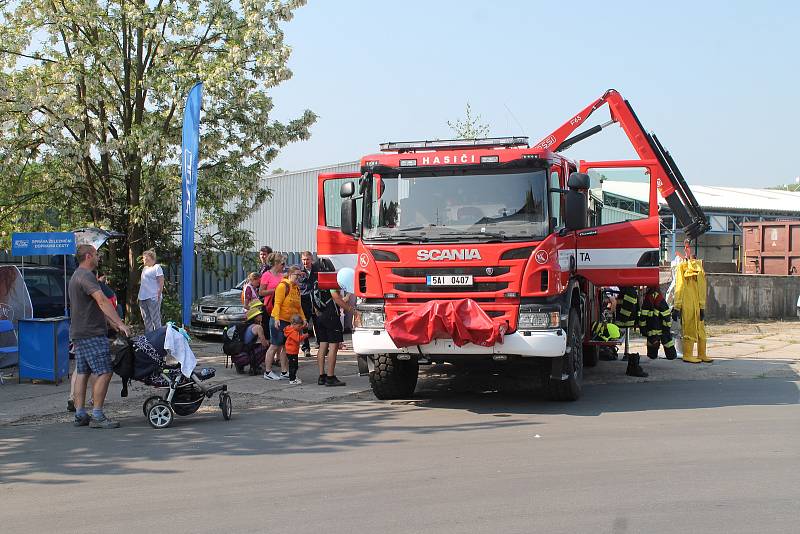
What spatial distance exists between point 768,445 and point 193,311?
13233 mm

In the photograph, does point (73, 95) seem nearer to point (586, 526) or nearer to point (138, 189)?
point (138, 189)

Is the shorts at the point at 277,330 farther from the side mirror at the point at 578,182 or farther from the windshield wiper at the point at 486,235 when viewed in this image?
the side mirror at the point at 578,182

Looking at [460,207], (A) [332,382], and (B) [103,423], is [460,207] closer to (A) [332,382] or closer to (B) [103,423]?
(A) [332,382]

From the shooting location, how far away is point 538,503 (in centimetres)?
614

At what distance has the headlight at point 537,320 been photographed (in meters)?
9.76

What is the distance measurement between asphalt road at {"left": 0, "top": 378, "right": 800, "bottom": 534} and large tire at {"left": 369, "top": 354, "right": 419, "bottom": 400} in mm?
333

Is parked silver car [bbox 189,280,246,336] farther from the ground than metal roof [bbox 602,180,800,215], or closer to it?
closer to it

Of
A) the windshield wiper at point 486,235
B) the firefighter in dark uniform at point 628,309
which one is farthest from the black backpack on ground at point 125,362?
the firefighter in dark uniform at point 628,309

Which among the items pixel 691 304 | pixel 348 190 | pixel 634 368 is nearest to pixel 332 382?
pixel 348 190

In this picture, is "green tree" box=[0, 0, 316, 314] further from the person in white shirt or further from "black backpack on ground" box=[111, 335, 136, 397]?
"black backpack on ground" box=[111, 335, 136, 397]

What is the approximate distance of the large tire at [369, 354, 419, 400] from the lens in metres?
10.9

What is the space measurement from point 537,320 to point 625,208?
36.6ft

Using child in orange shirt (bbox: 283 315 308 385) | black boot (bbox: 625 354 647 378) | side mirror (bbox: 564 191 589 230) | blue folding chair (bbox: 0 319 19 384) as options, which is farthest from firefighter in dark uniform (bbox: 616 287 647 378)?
blue folding chair (bbox: 0 319 19 384)

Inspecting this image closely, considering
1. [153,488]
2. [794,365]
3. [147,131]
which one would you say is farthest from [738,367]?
[147,131]
